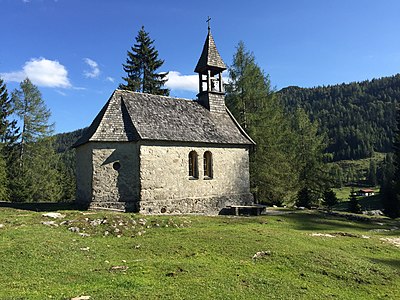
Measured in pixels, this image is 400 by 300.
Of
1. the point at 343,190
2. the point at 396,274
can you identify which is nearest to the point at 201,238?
the point at 396,274

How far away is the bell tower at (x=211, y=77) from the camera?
27.1 meters

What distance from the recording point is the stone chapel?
2044 cm

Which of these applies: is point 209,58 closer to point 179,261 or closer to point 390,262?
point 179,261

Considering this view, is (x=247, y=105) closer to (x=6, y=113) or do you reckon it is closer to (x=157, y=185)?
(x=157, y=185)

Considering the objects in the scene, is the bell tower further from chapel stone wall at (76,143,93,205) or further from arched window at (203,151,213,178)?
chapel stone wall at (76,143,93,205)

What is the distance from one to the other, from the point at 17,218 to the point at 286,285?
14.1m

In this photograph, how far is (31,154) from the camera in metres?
38.1

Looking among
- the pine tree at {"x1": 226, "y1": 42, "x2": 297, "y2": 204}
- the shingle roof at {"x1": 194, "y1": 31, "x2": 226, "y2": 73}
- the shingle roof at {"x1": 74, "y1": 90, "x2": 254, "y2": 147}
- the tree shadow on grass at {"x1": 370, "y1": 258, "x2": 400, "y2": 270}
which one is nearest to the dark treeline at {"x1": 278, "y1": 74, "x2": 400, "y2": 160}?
the pine tree at {"x1": 226, "y1": 42, "x2": 297, "y2": 204}

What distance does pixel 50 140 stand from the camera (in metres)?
38.2

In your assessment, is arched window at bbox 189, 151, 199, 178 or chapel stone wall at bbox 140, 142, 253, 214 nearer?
chapel stone wall at bbox 140, 142, 253, 214

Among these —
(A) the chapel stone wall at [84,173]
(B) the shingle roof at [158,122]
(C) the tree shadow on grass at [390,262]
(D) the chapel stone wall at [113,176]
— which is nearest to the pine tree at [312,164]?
(B) the shingle roof at [158,122]

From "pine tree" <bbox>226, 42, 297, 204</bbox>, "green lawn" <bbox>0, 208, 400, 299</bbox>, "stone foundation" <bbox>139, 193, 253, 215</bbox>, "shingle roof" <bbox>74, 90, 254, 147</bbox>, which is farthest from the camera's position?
"pine tree" <bbox>226, 42, 297, 204</bbox>

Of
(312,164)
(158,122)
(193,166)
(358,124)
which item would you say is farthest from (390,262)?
(358,124)

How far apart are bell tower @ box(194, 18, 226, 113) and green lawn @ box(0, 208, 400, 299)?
41.7 ft
